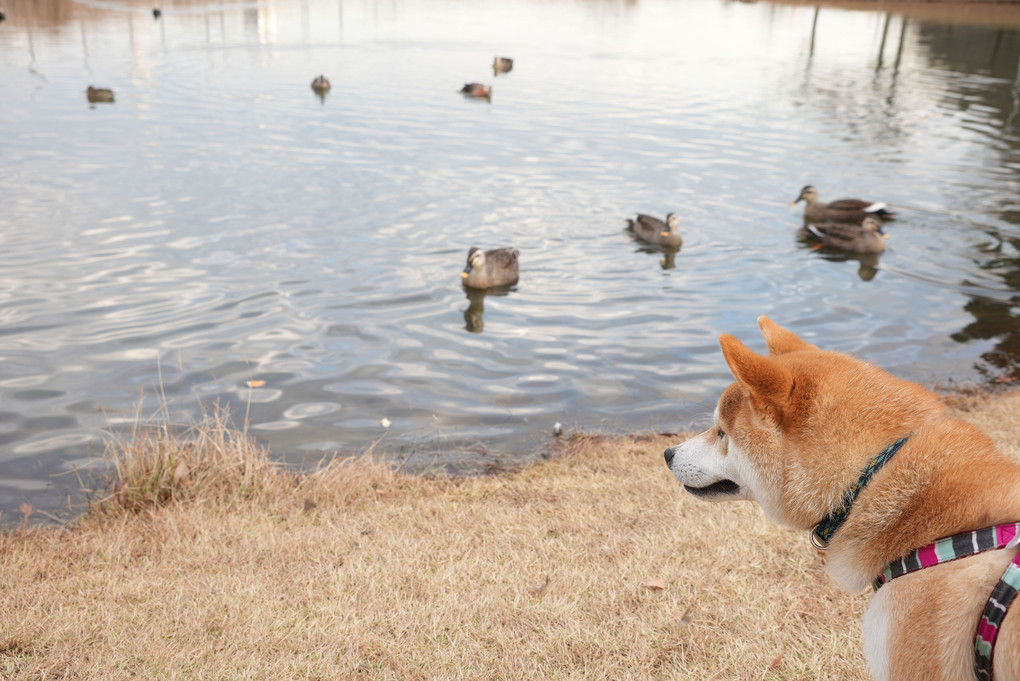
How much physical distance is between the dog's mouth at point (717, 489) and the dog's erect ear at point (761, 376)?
23.4 inches

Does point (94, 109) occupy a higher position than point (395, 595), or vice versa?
point (94, 109)

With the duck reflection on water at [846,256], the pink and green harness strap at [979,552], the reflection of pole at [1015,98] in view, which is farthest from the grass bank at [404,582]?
the reflection of pole at [1015,98]

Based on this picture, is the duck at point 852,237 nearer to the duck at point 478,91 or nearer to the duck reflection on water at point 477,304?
the duck reflection on water at point 477,304

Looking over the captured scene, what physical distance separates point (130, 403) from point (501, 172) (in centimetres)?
1051

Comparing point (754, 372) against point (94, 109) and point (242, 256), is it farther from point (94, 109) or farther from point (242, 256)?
point (94, 109)

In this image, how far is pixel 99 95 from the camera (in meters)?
22.2

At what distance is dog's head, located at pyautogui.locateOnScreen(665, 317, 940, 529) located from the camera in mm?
2977

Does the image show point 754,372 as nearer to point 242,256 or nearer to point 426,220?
point 242,256

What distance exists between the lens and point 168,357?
9.01m

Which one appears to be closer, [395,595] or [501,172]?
[395,595]

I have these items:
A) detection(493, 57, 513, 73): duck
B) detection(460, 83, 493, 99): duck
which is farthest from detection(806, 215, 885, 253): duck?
detection(493, 57, 513, 73): duck

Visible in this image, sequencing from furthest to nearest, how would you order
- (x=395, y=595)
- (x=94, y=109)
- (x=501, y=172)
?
(x=94, y=109) < (x=501, y=172) < (x=395, y=595)

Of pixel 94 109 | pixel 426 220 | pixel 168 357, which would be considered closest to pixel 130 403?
pixel 168 357

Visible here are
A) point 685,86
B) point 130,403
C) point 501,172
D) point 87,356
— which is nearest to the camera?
point 130,403
